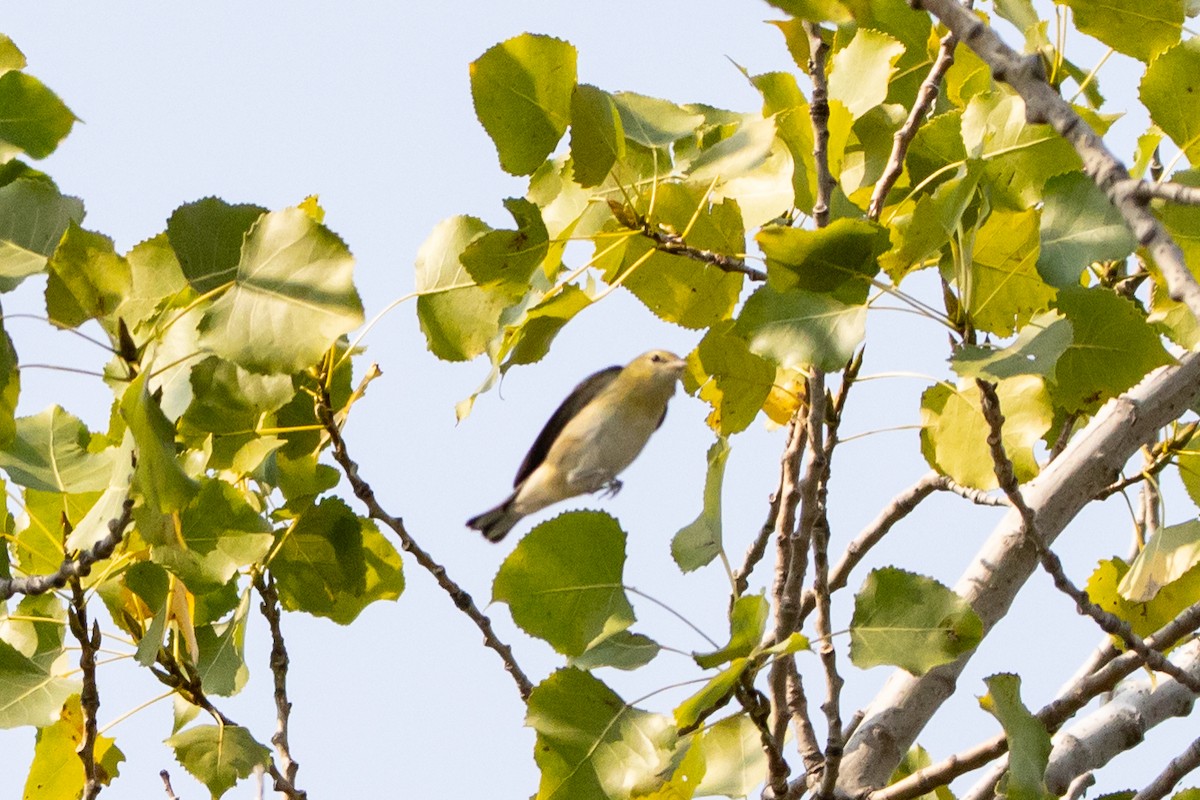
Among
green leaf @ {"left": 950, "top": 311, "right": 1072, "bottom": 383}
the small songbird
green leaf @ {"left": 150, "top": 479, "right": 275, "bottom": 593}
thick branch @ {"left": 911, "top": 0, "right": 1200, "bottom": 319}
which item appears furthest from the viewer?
the small songbird

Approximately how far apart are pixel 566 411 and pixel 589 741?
2.73 metres

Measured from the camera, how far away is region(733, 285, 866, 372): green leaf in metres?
1.69

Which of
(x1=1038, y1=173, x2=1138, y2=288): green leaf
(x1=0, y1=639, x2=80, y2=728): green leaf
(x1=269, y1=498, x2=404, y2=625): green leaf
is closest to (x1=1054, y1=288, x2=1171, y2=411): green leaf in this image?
(x1=1038, y1=173, x2=1138, y2=288): green leaf

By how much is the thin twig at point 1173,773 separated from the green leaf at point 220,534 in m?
1.62

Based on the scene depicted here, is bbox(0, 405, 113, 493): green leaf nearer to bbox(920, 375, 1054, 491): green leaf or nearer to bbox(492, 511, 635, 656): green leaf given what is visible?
bbox(492, 511, 635, 656): green leaf

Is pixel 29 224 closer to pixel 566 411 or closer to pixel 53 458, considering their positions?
pixel 53 458

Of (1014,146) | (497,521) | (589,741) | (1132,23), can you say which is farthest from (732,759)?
(497,521)

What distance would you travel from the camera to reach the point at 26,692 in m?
2.36

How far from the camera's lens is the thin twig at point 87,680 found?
2.34m

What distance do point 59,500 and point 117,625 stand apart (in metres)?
0.26

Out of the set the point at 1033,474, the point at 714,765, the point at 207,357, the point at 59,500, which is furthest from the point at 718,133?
the point at 59,500

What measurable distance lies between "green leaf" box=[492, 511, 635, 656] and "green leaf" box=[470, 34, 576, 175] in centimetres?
54

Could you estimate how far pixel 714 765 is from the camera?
237 cm

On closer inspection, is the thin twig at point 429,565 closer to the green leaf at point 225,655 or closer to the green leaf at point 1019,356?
the green leaf at point 225,655
